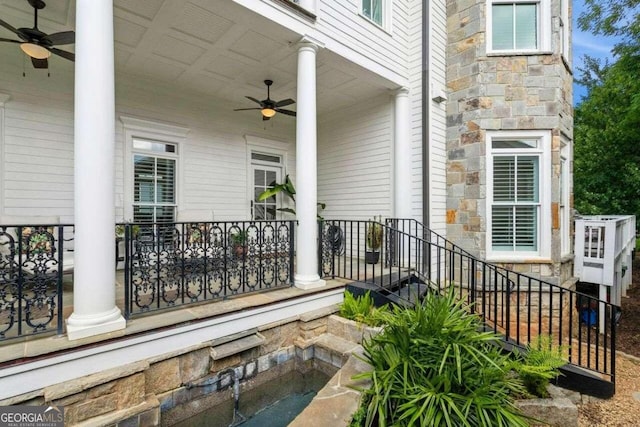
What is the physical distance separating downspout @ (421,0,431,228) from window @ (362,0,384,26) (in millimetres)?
733

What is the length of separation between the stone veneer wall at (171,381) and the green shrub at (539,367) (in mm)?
1859

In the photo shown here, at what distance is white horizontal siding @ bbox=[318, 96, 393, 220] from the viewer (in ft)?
20.1

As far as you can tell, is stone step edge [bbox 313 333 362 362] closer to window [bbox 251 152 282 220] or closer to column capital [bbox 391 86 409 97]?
window [bbox 251 152 282 220]

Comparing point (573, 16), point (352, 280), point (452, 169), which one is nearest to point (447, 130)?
point (452, 169)

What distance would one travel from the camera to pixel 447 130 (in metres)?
5.76

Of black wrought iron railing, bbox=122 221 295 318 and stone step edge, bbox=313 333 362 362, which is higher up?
black wrought iron railing, bbox=122 221 295 318

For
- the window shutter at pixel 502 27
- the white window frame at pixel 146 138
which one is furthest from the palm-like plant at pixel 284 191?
the window shutter at pixel 502 27

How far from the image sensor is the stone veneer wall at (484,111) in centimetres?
518

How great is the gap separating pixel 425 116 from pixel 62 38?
4930mm

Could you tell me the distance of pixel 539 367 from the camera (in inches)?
107

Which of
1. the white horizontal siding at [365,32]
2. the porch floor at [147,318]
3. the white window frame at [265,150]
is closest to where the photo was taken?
the porch floor at [147,318]

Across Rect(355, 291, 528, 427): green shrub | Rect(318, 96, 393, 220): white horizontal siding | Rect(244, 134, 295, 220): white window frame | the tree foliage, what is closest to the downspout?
Rect(318, 96, 393, 220): white horizontal siding

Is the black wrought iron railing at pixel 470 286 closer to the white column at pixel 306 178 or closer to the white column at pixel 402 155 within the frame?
the white column at pixel 402 155
